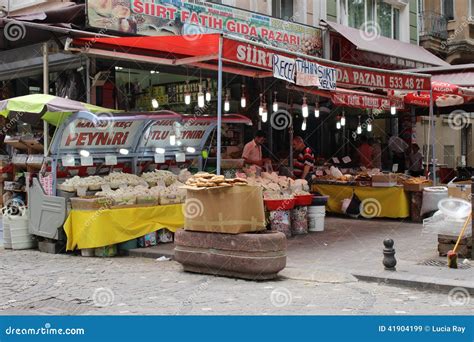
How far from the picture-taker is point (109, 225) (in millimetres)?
9578

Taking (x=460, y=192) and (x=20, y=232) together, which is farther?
(x=20, y=232)

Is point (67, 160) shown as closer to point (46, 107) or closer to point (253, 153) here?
point (46, 107)

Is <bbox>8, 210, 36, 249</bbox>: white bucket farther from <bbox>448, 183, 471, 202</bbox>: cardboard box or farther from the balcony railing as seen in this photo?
the balcony railing

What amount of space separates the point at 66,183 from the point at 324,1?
1127 centimetres

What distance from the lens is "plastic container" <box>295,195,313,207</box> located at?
11.2m

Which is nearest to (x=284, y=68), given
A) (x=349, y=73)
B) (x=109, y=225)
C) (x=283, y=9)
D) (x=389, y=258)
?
(x=349, y=73)

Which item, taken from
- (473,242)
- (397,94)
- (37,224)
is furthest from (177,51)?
(397,94)

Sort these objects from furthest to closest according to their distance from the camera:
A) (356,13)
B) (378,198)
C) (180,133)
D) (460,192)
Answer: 1. (356,13)
2. (378,198)
3. (180,133)
4. (460,192)

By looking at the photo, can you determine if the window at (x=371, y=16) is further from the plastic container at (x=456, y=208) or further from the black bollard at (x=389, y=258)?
the black bollard at (x=389, y=258)

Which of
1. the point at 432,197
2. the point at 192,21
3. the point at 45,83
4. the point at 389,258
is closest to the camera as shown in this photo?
the point at 389,258

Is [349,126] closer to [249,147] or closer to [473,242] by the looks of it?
[249,147]

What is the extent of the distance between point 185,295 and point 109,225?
3.13 meters

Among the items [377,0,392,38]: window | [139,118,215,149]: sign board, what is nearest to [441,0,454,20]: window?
[377,0,392,38]: window

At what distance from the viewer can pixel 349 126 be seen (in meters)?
19.8
